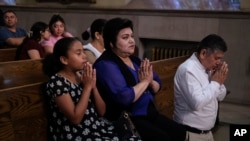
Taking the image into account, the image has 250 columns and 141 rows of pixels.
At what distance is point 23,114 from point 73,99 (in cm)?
30

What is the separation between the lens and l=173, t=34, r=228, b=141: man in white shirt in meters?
2.32

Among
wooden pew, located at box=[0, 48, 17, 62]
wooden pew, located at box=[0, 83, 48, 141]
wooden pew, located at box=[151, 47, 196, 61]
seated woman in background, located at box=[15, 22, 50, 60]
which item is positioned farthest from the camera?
wooden pew, located at box=[151, 47, 196, 61]

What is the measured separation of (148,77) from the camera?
2.25m

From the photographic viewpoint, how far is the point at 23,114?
2014 millimetres

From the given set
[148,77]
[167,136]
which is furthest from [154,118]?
[148,77]

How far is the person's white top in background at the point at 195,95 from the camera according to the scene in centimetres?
231

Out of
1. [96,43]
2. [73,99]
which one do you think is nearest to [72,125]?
[73,99]

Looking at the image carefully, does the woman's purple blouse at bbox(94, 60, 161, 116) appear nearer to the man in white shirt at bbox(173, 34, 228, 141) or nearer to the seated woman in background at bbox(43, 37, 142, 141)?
the seated woman in background at bbox(43, 37, 142, 141)

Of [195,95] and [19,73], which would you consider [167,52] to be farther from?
[195,95]

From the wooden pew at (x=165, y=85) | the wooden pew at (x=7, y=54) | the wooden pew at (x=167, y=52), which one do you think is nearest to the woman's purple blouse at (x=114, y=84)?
the wooden pew at (x=165, y=85)

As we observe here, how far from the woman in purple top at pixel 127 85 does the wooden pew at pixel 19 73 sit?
0.92 metres

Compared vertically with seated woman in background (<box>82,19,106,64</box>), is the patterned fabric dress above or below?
below

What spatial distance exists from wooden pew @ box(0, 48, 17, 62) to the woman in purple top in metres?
2.13

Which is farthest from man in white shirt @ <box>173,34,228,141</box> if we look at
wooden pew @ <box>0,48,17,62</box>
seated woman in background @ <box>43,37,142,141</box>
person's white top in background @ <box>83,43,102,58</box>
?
wooden pew @ <box>0,48,17,62</box>
